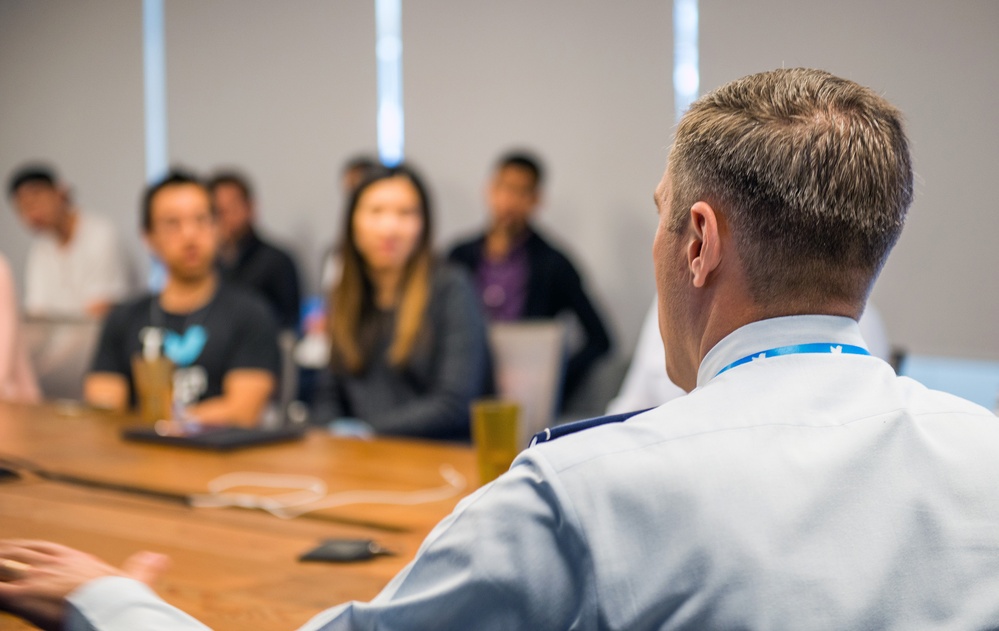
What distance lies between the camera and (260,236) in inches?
236

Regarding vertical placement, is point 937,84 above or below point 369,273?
above

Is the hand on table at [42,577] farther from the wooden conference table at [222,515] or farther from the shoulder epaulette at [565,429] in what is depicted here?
the shoulder epaulette at [565,429]

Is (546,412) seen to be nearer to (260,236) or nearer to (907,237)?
(907,237)

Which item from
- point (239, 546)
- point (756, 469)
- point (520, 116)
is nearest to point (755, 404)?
point (756, 469)

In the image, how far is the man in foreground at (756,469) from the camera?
720 mm

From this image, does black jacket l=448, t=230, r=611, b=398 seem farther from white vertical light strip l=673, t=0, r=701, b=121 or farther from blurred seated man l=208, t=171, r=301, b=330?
blurred seated man l=208, t=171, r=301, b=330

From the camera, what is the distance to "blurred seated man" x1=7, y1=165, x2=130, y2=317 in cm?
625

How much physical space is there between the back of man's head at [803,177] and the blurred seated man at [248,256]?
5072 millimetres

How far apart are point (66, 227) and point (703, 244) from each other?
6.07 m

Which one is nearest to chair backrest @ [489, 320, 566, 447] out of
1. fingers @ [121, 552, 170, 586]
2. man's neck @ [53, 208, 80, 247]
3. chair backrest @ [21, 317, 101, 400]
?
chair backrest @ [21, 317, 101, 400]

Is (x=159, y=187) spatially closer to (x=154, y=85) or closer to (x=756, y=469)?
(x=756, y=469)

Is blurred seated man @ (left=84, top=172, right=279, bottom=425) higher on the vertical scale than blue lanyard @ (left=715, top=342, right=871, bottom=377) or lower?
lower

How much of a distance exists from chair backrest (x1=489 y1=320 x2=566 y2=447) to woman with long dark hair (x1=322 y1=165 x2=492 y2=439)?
0.14ft

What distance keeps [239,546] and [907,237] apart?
3493mm
